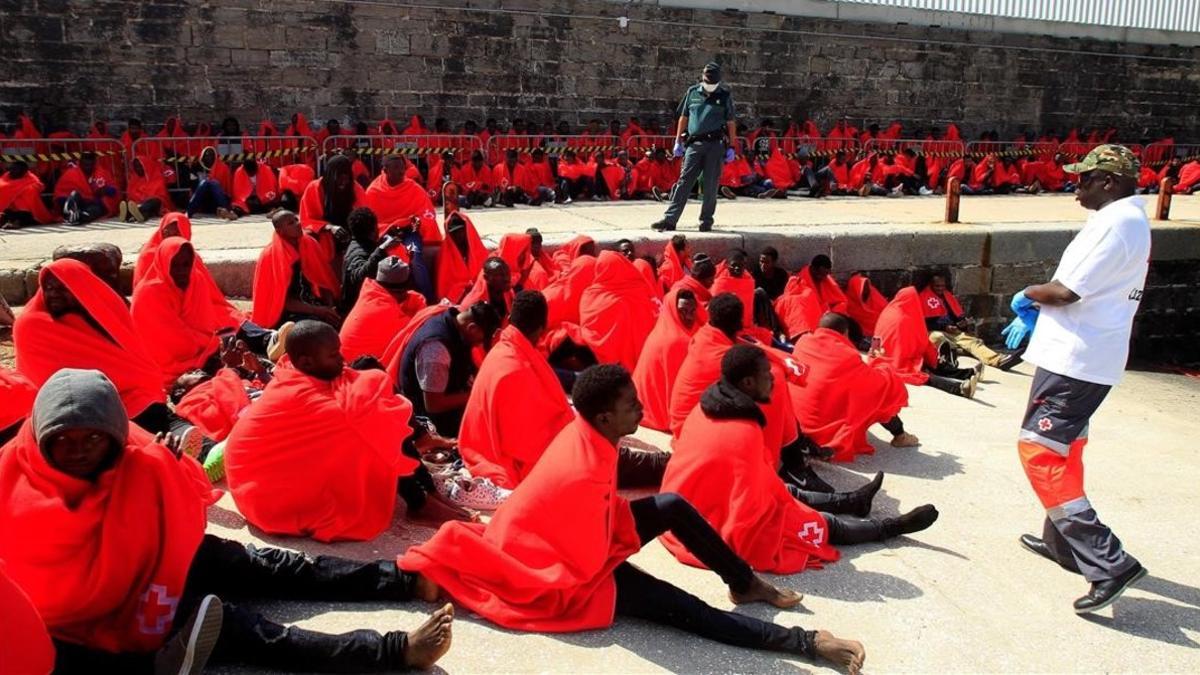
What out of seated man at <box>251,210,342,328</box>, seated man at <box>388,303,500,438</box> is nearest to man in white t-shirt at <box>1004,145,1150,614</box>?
seated man at <box>388,303,500,438</box>

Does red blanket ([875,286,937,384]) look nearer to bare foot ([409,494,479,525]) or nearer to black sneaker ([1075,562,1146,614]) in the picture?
black sneaker ([1075,562,1146,614])

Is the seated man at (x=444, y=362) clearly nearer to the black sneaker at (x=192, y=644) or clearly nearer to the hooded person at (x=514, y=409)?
the hooded person at (x=514, y=409)

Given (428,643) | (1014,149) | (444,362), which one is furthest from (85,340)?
(1014,149)

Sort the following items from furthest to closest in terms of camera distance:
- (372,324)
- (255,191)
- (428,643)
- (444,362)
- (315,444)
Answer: (255,191), (372,324), (444,362), (315,444), (428,643)

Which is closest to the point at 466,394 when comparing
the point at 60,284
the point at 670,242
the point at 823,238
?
the point at 60,284

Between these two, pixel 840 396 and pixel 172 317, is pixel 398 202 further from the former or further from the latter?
pixel 840 396

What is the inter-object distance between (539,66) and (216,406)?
1207cm

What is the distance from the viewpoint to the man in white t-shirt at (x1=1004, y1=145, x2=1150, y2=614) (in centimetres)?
366

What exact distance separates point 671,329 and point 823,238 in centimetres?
421

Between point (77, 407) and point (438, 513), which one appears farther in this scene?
point (438, 513)

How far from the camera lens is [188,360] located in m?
5.82

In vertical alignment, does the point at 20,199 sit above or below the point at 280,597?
above

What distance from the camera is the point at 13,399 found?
3.72 metres

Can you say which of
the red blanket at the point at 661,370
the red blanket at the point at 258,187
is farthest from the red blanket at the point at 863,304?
the red blanket at the point at 258,187
